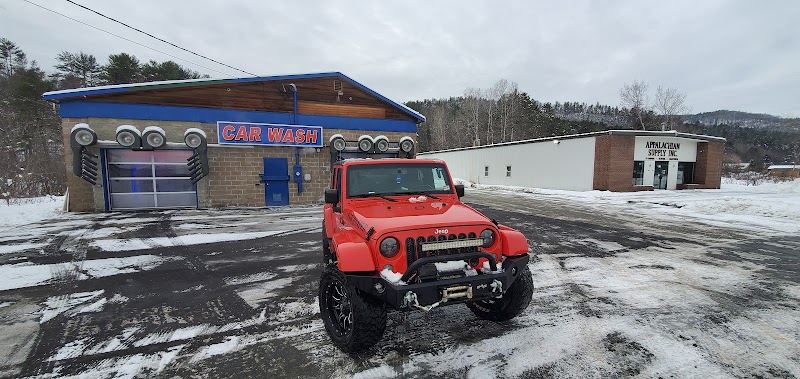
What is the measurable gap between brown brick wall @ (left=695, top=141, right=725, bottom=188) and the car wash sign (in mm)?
29781

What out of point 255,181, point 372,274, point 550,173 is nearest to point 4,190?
point 255,181

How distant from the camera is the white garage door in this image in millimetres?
13148

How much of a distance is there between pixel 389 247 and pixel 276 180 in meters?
13.4

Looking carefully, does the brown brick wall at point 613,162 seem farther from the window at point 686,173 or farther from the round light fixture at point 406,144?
the round light fixture at point 406,144

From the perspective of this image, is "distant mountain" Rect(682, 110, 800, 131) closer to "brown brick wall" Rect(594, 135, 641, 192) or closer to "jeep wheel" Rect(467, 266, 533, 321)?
"brown brick wall" Rect(594, 135, 641, 192)

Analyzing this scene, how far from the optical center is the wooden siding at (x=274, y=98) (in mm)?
13328

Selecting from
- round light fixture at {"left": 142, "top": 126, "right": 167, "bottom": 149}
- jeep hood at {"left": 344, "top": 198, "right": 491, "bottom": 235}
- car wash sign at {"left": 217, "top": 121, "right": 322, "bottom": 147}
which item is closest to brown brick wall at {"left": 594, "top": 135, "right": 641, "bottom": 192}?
car wash sign at {"left": 217, "top": 121, "right": 322, "bottom": 147}

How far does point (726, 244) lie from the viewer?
27.0 ft

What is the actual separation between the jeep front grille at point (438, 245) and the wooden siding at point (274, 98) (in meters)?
13.8

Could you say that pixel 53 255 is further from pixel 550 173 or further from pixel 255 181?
pixel 550 173

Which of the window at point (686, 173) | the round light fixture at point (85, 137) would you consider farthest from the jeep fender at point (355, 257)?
the window at point (686, 173)

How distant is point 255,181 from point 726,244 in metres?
16.1

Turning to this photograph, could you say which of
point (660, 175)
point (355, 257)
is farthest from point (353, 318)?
point (660, 175)

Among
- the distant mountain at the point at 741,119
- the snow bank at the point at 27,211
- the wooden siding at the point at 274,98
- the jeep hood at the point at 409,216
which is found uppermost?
the distant mountain at the point at 741,119
